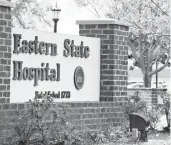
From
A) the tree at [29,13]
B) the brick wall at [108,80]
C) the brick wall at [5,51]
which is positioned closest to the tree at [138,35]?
the tree at [29,13]

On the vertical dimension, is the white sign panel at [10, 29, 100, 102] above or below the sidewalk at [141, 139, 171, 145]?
above

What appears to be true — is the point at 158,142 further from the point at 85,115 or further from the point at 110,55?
the point at 110,55

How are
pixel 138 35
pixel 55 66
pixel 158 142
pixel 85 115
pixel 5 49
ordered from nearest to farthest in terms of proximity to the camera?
pixel 5 49
pixel 158 142
pixel 55 66
pixel 85 115
pixel 138 35

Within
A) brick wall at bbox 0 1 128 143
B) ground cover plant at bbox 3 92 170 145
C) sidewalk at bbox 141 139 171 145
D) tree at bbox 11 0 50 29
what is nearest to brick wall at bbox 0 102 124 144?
brick wall at bbox 0 1 128 143

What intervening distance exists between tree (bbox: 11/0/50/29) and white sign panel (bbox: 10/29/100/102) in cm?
2449

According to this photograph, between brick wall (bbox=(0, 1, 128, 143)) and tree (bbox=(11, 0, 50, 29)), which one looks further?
tree (bbox=(11, 0, 50, 29))

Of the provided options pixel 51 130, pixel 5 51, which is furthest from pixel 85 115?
pixel 5 51

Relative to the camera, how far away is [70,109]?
51.1 ft

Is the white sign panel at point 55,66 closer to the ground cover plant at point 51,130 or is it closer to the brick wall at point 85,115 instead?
the brick wall at point 85,115

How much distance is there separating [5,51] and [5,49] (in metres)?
0.04

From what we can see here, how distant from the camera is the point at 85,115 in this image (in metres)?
17.1

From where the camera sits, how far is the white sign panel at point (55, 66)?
15273 millimetres

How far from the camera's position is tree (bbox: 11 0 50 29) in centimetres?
4262

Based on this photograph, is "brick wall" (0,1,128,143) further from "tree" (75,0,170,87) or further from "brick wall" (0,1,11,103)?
"tree" (75,0,170,87)
